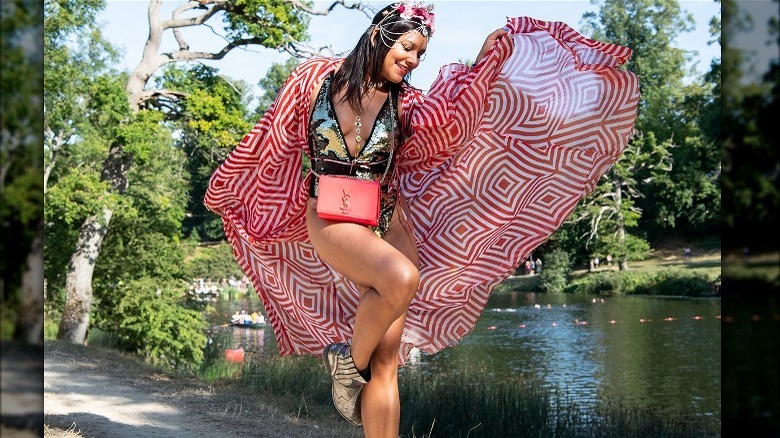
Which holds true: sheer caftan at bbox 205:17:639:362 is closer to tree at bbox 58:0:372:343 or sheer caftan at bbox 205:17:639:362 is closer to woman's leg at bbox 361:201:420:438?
woman's leg at bbox 361:201:420:438

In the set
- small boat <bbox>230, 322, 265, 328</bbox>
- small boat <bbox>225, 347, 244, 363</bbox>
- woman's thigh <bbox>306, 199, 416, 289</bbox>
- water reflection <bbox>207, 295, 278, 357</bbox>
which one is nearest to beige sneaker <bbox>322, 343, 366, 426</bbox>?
woman's thigh <bbox>306, 199, 416, 289</bbox>

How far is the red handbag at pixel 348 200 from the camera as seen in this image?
3.57 meters

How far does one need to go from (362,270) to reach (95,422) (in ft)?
10.2

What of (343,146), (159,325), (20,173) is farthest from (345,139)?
(159,325)

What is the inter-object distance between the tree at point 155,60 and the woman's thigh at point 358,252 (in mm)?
12855

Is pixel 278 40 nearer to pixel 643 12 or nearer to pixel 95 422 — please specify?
pixel 95 422

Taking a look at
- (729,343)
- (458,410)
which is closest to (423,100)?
(729,343)

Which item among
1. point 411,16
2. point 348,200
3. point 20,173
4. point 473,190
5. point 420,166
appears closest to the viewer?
point 20,173

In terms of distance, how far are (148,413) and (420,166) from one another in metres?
3.34

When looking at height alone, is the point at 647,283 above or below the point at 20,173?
below

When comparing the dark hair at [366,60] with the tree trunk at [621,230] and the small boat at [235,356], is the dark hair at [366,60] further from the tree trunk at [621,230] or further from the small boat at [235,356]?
the tree trunk at [621,230]

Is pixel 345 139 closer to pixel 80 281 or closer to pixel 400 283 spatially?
pixel 400 283

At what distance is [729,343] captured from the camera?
2471mm

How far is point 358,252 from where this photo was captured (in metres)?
3.46
